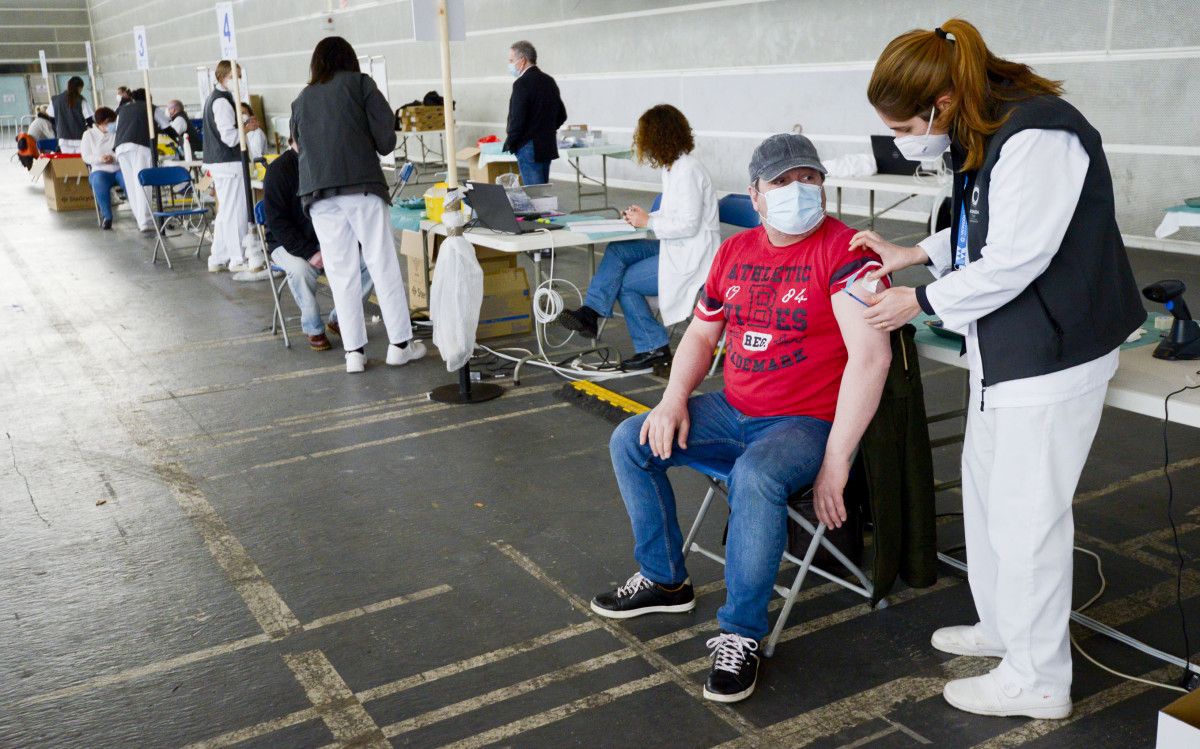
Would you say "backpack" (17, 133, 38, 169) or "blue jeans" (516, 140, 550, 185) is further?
"backpack" (17, 133, 38, 169)

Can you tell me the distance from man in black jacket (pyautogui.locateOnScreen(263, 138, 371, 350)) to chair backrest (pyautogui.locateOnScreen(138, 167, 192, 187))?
375cm

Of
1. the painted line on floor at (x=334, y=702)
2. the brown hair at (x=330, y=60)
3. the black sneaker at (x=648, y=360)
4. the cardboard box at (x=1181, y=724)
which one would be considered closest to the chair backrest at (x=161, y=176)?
the brown hair at (x=330, y=60)

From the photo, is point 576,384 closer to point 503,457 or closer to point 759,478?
point 503,457

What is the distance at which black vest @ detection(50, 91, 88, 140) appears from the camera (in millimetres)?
13711

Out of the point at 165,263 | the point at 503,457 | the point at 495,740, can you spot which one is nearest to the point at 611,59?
the point at 165,263

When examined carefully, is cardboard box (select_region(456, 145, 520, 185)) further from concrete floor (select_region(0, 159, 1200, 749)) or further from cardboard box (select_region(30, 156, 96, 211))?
concrete floor (select_region(0, 159, 1200, 749))

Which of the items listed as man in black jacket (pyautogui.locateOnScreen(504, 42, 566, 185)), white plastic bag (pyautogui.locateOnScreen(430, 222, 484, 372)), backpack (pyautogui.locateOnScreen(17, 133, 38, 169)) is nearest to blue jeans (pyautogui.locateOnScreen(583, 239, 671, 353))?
white plastic bag (pyautogui.locateOnScreen(430, 222, 484, 372))

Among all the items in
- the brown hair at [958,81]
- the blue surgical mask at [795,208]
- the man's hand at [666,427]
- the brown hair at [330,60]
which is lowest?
the man's hand at [666,427]

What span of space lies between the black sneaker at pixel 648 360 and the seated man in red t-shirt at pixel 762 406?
7.97 ft

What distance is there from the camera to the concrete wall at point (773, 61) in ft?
25.0

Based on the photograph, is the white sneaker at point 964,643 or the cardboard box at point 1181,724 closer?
the cardboard box at point 1181,724

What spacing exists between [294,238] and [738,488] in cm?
417

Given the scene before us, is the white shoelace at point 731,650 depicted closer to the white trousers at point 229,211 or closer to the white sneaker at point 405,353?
the white sneaker at point 405,353

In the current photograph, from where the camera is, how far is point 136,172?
1085cm
